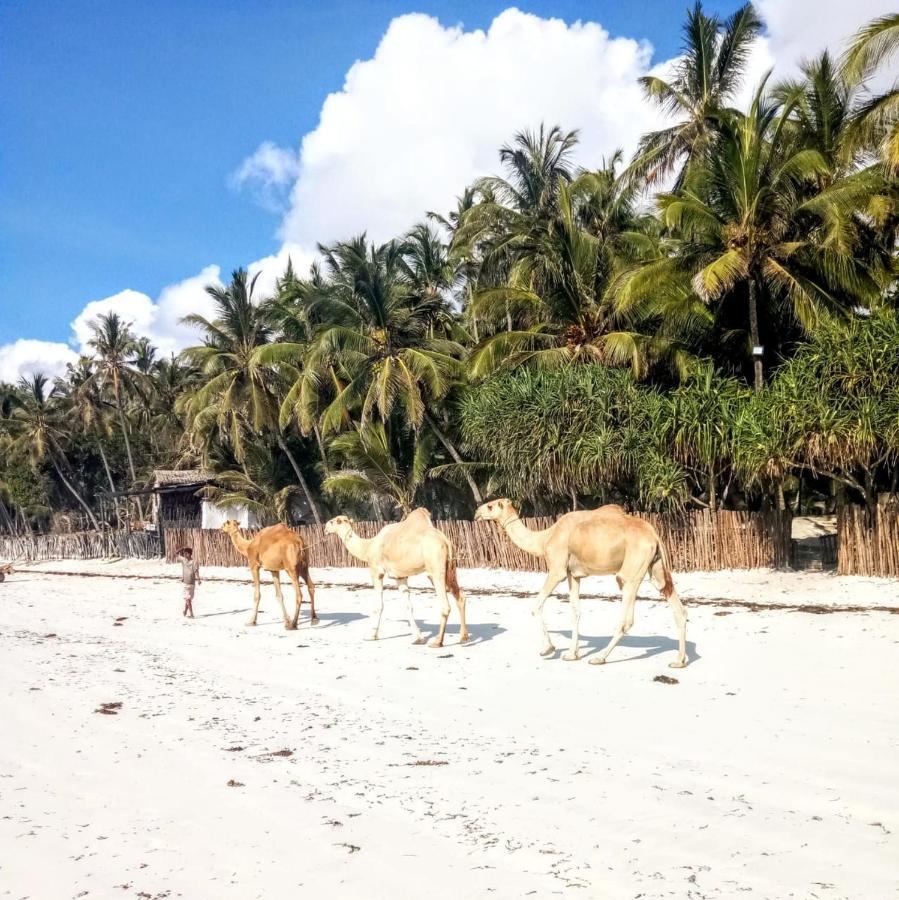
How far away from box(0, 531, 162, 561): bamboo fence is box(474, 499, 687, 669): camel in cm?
3254

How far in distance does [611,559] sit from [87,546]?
134ft

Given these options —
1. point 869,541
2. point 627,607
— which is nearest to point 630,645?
point 627,607

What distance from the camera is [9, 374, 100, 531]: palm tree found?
5362 cm

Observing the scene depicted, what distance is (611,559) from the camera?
31.6 ft

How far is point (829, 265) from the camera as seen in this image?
1931 cm

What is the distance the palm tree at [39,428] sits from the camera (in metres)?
53.6

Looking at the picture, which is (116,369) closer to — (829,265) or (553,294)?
(553,294)

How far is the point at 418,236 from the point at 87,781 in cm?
3338

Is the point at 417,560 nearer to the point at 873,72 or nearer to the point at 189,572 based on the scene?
the point at 189,572

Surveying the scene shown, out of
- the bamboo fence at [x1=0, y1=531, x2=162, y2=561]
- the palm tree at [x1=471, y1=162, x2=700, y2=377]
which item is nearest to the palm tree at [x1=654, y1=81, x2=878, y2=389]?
the palm tree at [x1=471, y1=162, x2=700, y2=377]

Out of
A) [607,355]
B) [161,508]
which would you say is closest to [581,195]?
[607,355]

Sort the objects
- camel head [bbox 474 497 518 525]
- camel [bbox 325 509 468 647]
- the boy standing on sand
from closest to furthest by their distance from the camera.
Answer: camel head [bbox 474 497 518 525] → camel [bbox 325 509 468 647] → the boy standing on sand

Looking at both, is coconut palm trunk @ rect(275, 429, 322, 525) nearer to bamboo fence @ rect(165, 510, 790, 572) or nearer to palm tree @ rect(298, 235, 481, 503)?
palm tree @ rect(298, 235, 481, 503)

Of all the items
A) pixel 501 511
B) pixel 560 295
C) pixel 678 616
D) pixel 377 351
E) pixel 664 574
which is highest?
pixel 560 295
